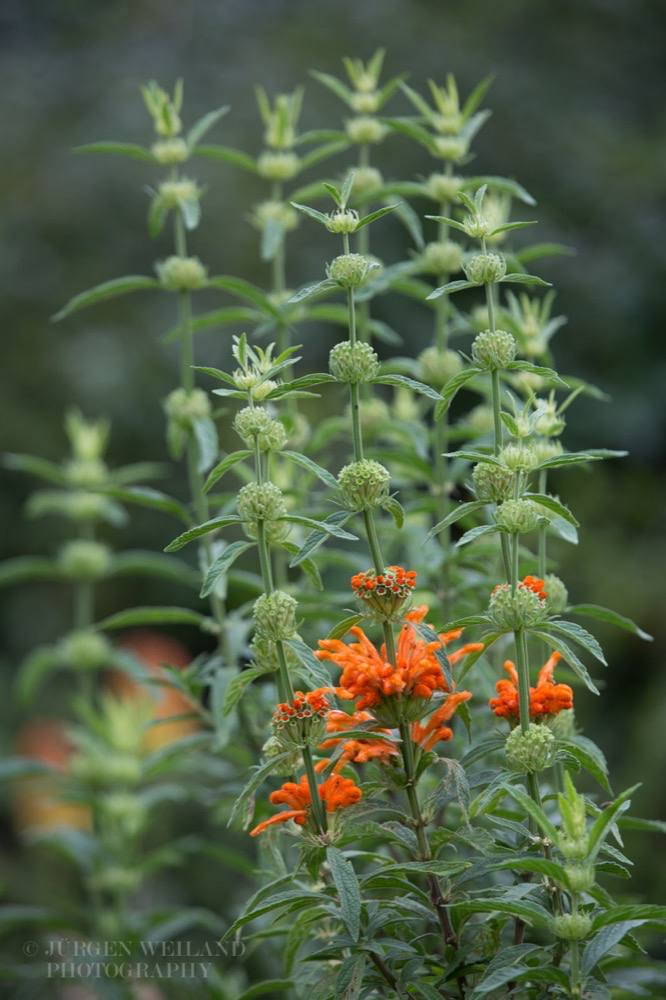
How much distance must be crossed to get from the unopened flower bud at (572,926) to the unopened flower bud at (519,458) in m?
0.34

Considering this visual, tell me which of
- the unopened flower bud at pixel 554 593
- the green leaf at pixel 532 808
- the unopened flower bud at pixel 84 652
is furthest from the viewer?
the unopened flower bud at pixel 84 652

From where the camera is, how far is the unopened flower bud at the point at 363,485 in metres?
0.86

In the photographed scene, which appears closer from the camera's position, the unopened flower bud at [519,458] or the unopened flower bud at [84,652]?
the unopened flower bud at [519,458]

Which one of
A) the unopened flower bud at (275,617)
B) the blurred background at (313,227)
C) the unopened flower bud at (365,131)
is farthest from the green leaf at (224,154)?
the blurred background at (313,227)

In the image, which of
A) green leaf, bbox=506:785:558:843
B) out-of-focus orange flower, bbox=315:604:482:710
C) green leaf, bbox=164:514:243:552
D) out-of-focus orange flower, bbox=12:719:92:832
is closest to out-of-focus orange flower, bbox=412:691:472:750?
out-of-focus orange flower, bbox=315:604:482:710

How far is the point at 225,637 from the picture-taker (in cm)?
130

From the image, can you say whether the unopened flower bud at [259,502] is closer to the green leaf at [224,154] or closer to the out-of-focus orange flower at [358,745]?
the out-of-focus orange flower at [358,745]

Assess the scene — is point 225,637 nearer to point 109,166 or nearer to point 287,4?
point 109,166

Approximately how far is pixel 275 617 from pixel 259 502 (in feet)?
0.31

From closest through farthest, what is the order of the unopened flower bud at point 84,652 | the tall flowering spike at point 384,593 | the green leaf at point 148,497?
the tall flowering spike at point 384,593
the green leaf at point 148,497
the unopened flower bud at point 84,652

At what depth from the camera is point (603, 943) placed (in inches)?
31.8

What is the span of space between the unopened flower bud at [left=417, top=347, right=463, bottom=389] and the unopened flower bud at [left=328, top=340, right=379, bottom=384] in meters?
0.42

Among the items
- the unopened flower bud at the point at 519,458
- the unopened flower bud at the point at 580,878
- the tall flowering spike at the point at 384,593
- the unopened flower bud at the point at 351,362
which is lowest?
the unopened flower bud at the point at 580,878

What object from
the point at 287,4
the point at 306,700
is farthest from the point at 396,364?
the point at 287,4
